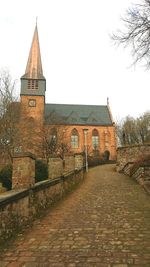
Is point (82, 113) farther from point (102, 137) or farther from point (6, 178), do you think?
point (6, 178)

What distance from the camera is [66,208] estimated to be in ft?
36.3

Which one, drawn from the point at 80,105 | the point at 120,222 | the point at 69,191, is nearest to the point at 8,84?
the point at 69,191

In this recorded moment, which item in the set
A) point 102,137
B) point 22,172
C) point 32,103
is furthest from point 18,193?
point 102,137

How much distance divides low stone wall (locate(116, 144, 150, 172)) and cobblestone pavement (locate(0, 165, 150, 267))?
18.3 m

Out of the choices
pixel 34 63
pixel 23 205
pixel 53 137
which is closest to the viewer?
pixel 23 205

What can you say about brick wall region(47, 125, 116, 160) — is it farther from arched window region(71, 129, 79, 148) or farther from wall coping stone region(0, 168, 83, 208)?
wall coping stone region(0, 168, 83, 208)

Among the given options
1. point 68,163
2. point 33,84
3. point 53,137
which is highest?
point 33,84

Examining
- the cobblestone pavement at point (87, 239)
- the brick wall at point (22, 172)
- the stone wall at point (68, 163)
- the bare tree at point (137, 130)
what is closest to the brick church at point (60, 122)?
the bare tree at point (137, 130)

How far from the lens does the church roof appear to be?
61750mm

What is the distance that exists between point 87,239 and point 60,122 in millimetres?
38919

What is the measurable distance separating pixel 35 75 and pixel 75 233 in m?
49.1

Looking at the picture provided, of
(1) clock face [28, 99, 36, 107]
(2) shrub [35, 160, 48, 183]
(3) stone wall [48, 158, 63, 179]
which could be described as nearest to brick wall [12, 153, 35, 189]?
(3) stone wall [48, 158, 63, 179]

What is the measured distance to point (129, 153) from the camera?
99.6 feet

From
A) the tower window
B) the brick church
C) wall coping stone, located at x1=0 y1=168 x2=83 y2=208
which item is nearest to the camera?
wall coping stone, located at x1=0 y1=168 x2=83 y2=208
